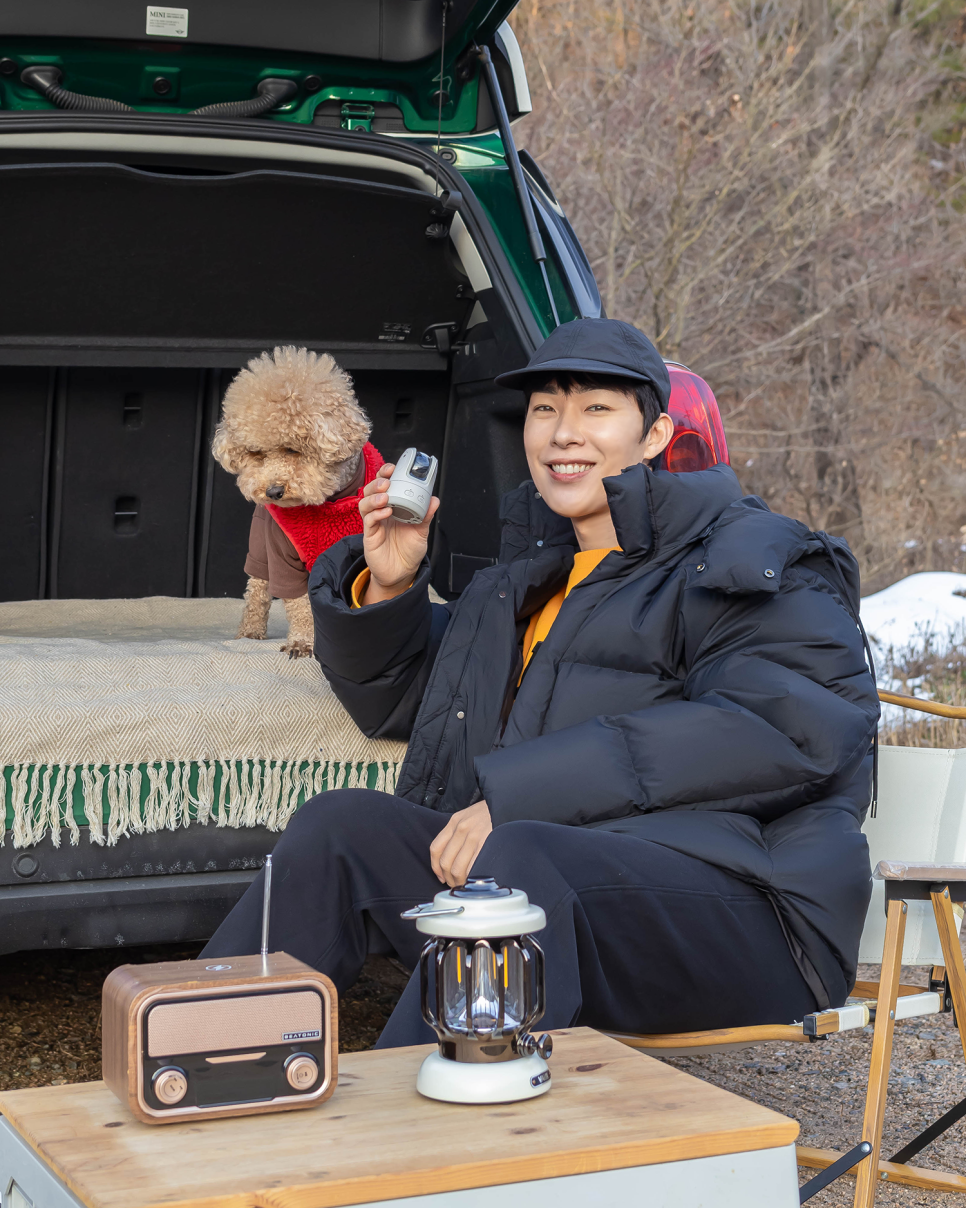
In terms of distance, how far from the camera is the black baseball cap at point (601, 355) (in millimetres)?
2430

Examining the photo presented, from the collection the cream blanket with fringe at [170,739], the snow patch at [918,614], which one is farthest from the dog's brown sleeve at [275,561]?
the snow patch at [918,614]

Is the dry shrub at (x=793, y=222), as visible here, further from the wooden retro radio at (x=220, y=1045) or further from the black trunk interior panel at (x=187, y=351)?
A: the wooden retro radio at (x=220, y=1045)

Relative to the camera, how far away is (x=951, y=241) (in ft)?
36.2

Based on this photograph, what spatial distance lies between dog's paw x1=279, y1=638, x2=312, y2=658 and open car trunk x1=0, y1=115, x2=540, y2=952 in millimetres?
35

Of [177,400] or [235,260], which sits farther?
[177,400]

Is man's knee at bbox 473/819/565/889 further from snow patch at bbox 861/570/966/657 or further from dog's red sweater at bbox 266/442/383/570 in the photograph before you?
snow patch at bbox 861/570/966/657

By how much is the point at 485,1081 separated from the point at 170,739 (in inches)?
47.0

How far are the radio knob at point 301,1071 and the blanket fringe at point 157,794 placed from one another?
1.04 metres

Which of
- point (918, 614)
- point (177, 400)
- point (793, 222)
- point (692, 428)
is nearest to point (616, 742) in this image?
point (692, 428)

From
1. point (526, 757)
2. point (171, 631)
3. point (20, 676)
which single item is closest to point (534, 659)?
point (526, 757)

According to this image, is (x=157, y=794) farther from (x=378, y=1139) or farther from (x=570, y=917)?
(x=378, y=1139)

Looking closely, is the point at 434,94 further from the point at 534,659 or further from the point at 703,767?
the point at 703,767

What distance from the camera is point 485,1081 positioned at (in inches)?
53.8

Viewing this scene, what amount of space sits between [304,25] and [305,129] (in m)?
0.25
